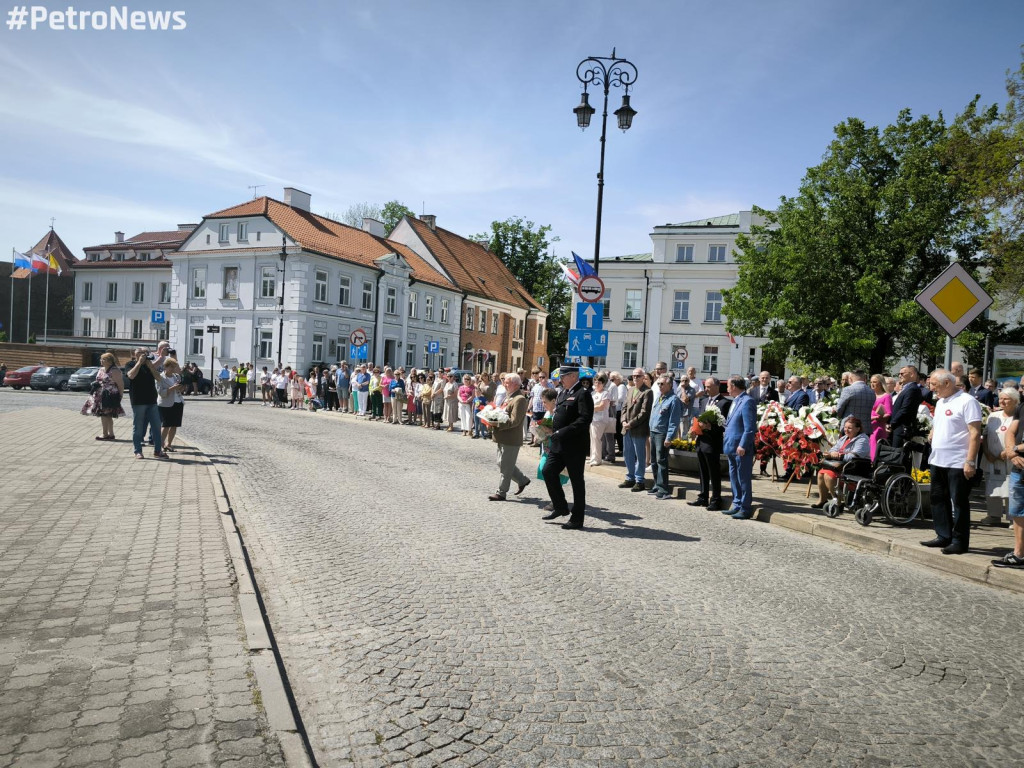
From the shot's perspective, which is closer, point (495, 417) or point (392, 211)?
point (495, 417)

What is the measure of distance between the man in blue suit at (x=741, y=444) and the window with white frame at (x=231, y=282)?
130 ft

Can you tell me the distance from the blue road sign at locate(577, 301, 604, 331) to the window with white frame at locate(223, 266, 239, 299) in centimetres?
3372

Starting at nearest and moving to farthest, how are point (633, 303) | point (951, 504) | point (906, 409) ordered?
Answer: point (951, 504) < point (906, 409) < point (633, 303)

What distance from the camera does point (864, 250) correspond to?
2916 centimetres

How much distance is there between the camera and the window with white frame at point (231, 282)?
43750mm

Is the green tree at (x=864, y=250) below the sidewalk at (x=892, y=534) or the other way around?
the other way around

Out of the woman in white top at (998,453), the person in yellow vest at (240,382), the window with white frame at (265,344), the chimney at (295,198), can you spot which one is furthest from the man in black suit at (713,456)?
the chimney at (295,198)

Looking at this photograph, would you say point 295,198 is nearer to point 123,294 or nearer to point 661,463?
point 123,294

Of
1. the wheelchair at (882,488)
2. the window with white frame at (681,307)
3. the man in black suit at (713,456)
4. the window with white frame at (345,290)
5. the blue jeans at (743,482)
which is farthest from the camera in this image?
the window with white frame at (681,307)

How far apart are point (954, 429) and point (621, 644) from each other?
5.20m

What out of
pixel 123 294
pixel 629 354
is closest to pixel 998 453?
pixel 629 354

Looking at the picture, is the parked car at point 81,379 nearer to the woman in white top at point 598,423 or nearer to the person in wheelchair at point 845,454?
the woman in white top at point 598,423

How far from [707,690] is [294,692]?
94.9 inches

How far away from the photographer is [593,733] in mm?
3631
